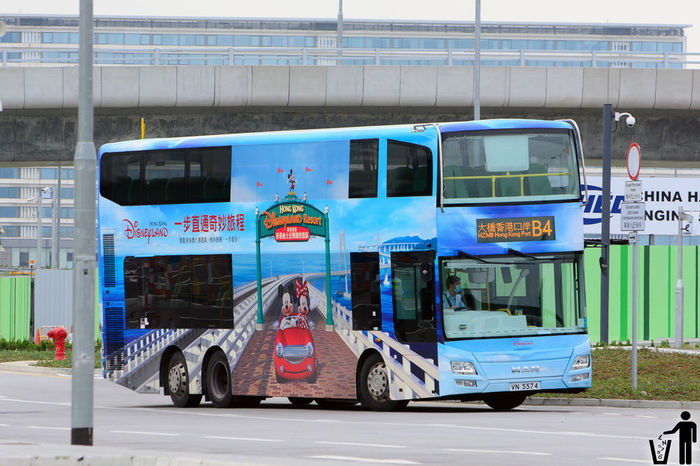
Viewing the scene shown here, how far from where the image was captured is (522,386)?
18266 mm

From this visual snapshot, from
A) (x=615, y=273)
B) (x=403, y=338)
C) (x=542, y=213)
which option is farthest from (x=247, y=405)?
(x=615, y=273)

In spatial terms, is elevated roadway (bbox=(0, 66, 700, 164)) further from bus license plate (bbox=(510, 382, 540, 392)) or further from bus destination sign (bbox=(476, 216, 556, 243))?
bus license plate (bbox=(510, 382, 540, 392))

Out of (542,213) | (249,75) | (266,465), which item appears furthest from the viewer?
(249,75)

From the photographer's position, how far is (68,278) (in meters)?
42.9

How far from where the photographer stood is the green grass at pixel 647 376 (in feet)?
67.9

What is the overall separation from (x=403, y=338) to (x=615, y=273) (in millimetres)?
17318

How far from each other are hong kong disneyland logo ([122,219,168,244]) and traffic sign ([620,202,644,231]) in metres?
7.26

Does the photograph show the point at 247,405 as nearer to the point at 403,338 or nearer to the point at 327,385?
the point at 327,385

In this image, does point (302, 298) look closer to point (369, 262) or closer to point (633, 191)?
point (369, 262)

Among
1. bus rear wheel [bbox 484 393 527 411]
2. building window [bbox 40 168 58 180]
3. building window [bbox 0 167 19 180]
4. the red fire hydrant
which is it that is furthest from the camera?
building window [bbox 0 167 19 180]

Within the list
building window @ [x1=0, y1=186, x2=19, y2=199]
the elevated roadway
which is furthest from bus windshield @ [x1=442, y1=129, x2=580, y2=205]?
building window @ [x1=0, y1=186, x2=19, y2=199]

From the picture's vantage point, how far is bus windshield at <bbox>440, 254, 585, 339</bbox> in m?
18.3

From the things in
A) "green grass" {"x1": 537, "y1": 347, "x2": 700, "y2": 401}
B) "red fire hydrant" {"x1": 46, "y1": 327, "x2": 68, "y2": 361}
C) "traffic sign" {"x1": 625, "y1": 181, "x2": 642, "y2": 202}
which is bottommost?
"red fire hydrant" {"x1": 46, "y1": 327, "x2": 68, "y2": 361}

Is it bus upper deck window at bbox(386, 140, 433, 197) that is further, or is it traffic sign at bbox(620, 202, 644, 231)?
traffic sign at bbox(620, 202, 644, 231)
